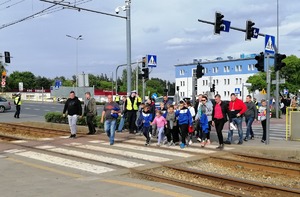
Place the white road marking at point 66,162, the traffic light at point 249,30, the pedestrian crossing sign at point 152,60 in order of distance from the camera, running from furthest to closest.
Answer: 1. the traffic light at point 249,30
2. the pedestrian crossing sign at point 152,60
3. the white road marking at point 66,162

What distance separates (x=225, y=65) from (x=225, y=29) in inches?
3082

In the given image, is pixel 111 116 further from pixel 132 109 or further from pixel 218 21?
pixel 218 21

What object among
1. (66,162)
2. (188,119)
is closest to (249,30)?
(188,119)

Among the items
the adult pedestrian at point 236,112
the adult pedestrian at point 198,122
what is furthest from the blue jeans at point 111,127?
the adult pedestrian at point 236,112

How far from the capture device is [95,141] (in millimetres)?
14578

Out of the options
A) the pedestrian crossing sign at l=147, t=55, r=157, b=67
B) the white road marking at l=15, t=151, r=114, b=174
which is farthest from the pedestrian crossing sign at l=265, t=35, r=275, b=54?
the white road marking at l=15, t=151, r=114, b=174

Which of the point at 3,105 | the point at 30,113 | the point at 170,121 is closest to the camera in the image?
the point at 170,121

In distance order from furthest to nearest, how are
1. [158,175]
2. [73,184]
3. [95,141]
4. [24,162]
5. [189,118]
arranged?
[95,141] < [189,118] < [24,162] < [158,175] < [73,184]

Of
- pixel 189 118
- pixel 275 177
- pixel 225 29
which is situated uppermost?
pixel 225 29

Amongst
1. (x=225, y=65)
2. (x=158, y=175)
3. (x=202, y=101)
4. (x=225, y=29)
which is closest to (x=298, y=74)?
(x=225, y=65)

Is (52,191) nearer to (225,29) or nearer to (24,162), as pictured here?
(24,162)

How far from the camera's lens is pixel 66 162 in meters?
10.3

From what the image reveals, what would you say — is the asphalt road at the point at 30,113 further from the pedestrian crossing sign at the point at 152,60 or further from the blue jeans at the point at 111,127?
the blue jeans at the point at 111,127

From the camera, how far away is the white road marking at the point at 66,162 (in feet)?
30.7
